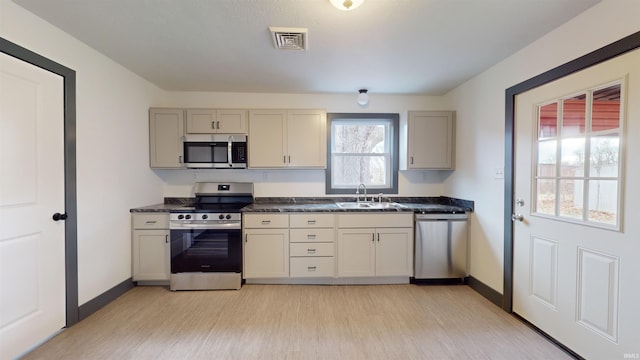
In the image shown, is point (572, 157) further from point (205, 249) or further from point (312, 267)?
point (205, 249)

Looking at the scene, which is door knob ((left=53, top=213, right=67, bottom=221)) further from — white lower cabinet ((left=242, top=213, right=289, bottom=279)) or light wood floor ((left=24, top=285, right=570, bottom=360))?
white lower cabinet ((left=242, top=213, right=289, bottom=279))

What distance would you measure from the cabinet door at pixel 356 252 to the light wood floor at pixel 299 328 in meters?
0.24

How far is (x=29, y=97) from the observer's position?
1845 mm

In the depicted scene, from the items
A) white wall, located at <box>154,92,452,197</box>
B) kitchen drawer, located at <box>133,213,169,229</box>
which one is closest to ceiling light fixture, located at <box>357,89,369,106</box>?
white wall, located at <box>154,92,452,197</box>

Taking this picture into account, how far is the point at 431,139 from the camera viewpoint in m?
3.34

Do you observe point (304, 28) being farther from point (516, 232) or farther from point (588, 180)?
point (516, 232)

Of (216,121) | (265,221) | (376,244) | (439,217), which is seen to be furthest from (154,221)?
(439,217)

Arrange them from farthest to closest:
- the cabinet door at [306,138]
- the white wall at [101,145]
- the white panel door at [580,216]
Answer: the cabinet door at [306,138] → the white wall at [101,145] → the white panel door at [580,216]

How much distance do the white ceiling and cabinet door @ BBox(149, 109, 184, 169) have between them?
0.44 m

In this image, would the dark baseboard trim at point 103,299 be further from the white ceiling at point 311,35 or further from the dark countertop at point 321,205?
the white ceiling at point 311,35

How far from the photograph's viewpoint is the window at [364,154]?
3672 mm

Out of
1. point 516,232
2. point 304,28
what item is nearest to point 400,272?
point 516,232

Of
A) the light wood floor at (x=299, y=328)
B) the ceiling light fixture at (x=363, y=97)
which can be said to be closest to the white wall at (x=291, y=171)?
the ceiling light fixture at (x=363, y=97)

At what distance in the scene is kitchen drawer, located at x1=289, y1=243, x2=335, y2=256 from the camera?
3.01 m
